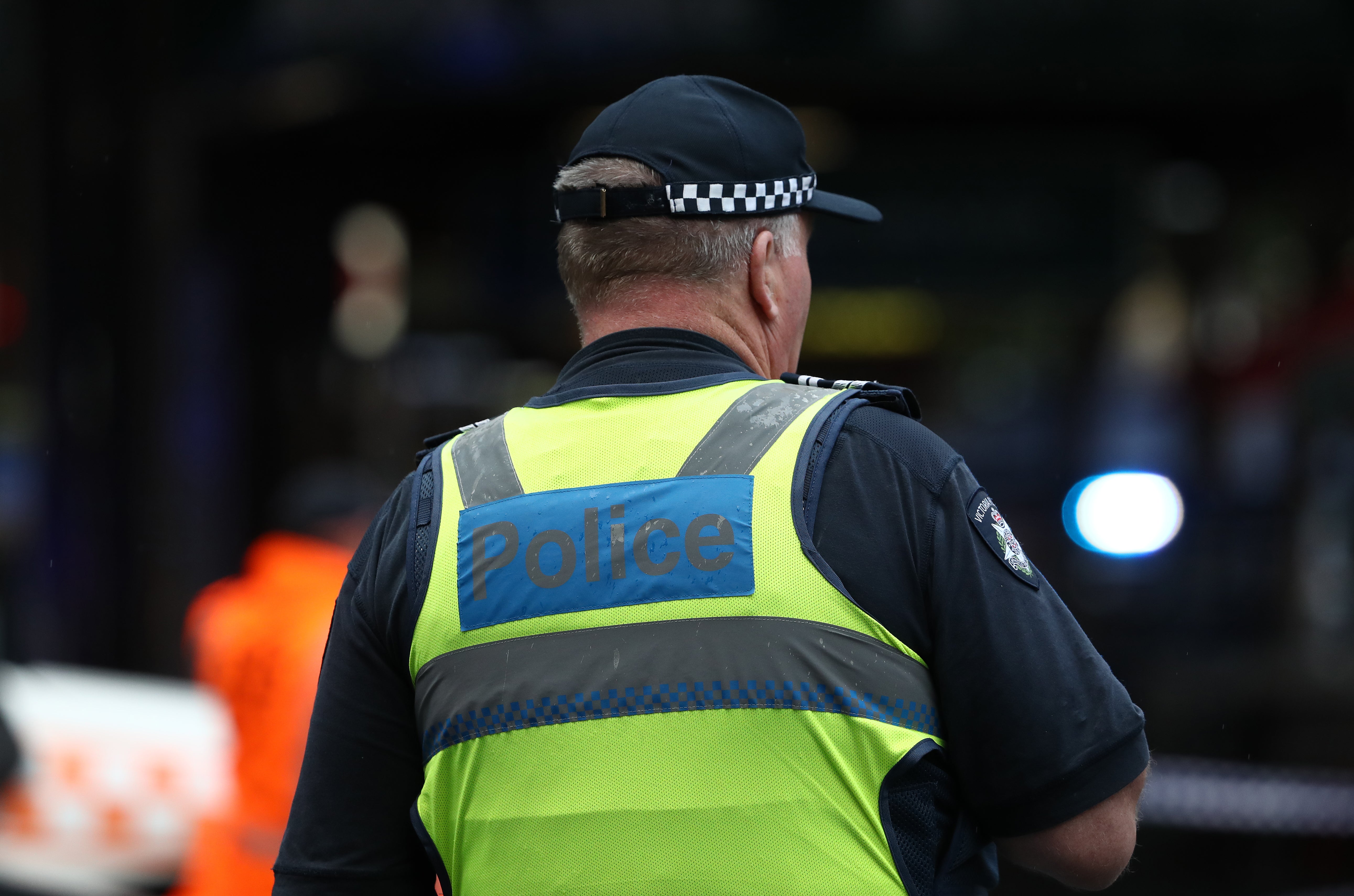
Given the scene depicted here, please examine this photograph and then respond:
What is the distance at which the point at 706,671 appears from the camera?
1544 millimetres

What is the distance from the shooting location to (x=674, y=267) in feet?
5.90

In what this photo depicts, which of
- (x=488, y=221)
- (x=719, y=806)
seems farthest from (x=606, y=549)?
(x=488, y=221)

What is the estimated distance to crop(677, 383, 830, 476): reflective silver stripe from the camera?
1610 millimetres

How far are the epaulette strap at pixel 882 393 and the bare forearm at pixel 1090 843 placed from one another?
48 cm

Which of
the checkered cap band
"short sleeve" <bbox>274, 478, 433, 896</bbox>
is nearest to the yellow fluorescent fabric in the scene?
"short sleeve" <bbox>274, 478, 433, 896</bbox>

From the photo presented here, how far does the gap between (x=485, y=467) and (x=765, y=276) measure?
44 cm

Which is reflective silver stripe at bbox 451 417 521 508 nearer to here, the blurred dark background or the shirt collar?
the shirt collar

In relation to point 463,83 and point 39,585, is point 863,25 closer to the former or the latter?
point 463,83

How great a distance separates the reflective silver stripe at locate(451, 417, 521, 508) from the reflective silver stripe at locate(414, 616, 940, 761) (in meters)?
0.18

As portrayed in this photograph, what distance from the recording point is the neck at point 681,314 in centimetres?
180

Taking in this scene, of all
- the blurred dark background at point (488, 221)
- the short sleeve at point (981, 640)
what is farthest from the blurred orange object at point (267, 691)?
the blurred dark background at point (488, 221)

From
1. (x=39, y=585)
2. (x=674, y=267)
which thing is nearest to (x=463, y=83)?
(x=39, y=585)

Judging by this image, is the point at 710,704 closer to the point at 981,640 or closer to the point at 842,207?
the point at 981,640

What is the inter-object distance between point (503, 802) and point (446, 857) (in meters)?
0.14
